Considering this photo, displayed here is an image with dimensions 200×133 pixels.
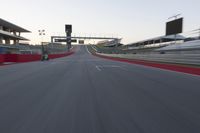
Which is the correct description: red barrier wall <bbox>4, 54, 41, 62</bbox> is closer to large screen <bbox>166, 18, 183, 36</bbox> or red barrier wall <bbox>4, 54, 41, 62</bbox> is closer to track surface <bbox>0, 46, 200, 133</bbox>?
track surface <bbox>0, 46, 200, 133</bbox>

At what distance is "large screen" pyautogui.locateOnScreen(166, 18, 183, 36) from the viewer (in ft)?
75.0

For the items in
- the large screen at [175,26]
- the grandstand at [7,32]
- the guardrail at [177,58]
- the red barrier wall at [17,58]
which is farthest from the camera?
the grandstand at [7,32]

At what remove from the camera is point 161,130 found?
3.07m

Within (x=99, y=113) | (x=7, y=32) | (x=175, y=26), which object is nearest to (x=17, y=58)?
(x=175, y=26)

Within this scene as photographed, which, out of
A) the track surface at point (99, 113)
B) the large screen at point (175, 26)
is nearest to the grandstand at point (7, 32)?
the large screen at point (175, 26)

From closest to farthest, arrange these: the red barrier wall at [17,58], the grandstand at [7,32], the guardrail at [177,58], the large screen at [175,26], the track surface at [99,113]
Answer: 1. the track surface at [99,113]
2. the guardrail at [177,58]
3. the large screen at [175,26]
4. the red barrier wall at [17,58]
5. the grandstand at [7,32]

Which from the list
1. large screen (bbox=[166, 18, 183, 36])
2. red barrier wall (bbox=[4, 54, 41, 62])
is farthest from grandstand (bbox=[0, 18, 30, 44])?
large screen (bbox=[166, 18, 183, 36])

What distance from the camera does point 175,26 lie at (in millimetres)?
23656

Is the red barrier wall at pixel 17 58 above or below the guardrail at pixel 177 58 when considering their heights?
below

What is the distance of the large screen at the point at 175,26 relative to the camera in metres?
22.9

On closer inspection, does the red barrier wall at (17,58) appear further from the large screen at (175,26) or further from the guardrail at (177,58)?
the large screen at (175,26)

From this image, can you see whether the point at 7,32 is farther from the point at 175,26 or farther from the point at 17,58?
the point at 175,26

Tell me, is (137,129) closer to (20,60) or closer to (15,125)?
(15,125)

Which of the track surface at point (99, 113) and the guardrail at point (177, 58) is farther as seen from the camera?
the guardrail at point (177, 58)
